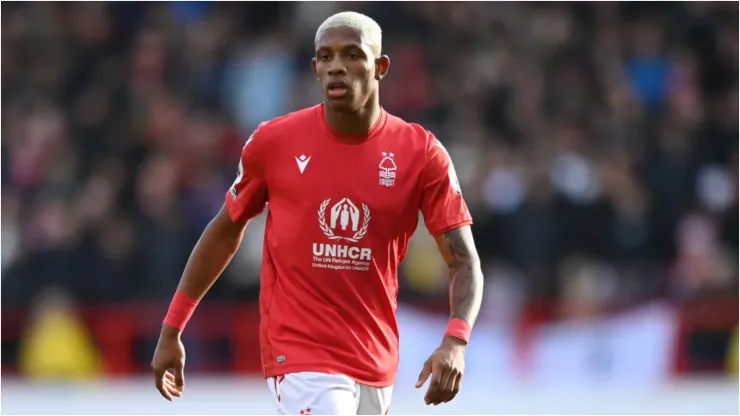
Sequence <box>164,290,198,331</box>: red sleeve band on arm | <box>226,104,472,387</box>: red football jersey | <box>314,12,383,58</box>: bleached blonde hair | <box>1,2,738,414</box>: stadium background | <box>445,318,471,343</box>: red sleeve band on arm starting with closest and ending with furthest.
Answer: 1. <box>445,318,471,343</box>: red sleeve band on arm
2. <box>314,12,383,58</box>: bleached blonde hair
3. <box>226,104,472,387</box>: red football jersey
4. <box>164,290,198,331</box>: red sleeve band on arm
5. <box>1,2,738,414</box>: stadium background

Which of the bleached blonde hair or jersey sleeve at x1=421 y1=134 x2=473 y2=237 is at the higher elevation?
the bleached blonde hair

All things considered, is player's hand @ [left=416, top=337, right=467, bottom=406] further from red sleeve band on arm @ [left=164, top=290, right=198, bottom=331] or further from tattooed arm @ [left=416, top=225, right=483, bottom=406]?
red sleeve band on arm @ [left=164, top=290, right=198, bottom=331]

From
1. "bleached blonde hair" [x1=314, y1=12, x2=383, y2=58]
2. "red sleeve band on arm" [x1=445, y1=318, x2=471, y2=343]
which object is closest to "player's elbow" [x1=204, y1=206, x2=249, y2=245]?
"bleached blonde hair" [x1=314, y1=12, x2=383, y2=58]

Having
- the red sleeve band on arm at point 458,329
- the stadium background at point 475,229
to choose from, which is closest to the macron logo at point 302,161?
the red sleeve band on arm at point 458,329

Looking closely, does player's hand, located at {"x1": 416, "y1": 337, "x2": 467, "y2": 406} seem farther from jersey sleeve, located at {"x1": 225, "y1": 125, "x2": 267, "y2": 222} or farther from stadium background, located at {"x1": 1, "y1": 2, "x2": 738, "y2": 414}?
stadium background, located at {"x1": 1, "y1": 2, "x2": 738, "y2": 414}

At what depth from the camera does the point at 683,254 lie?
13.9 meters

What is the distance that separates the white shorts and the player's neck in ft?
3.47

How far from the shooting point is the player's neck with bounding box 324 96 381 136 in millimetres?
5891

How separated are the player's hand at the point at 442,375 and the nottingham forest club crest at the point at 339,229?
643mm

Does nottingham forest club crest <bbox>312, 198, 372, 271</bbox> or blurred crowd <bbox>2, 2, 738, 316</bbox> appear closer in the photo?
nottingham forest club crest <bbox>312, 198, 372, 271</bbox>

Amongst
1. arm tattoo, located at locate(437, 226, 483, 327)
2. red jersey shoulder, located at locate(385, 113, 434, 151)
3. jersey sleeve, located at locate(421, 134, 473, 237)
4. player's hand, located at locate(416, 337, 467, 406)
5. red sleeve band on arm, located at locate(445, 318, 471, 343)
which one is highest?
red jersey shoulder, located at locate(385, 113, 434, 151)

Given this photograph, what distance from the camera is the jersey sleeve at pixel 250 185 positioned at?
5965mm

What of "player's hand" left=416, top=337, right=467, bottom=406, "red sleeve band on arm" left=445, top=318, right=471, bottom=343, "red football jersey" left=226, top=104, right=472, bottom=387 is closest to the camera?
"player's hand" left=416, top=337, right=467, bottom=406

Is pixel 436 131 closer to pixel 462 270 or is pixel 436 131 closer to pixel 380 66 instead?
pixel 380 66
